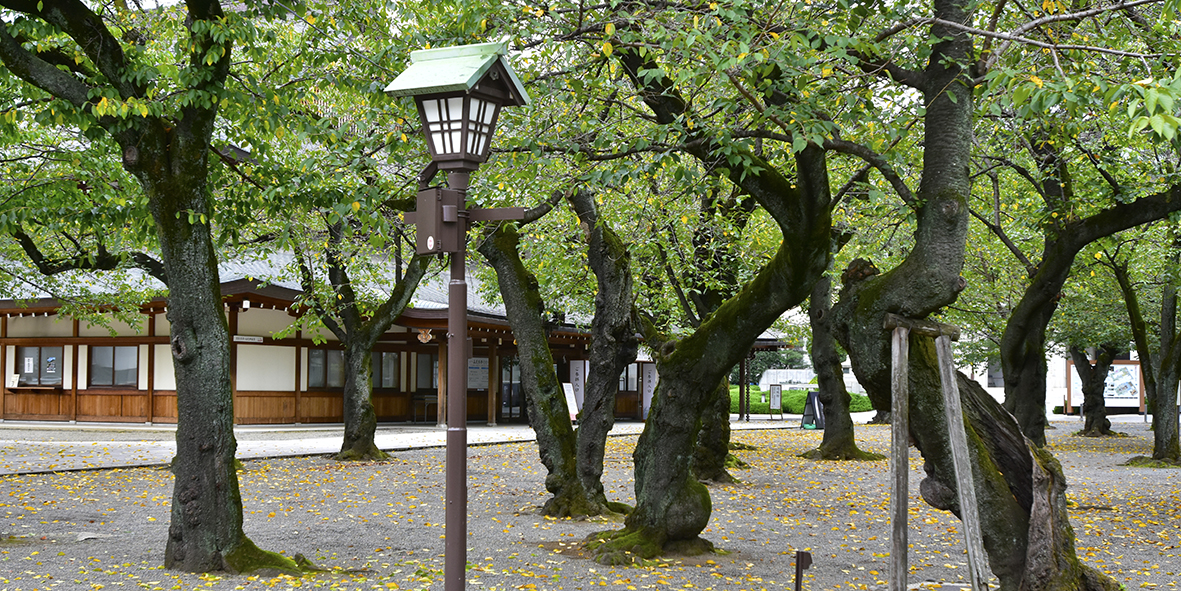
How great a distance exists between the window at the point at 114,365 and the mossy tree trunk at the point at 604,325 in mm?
18508

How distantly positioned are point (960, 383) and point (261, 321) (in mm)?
21535

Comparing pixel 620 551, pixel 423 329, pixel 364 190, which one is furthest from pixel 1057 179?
pixel 423 329

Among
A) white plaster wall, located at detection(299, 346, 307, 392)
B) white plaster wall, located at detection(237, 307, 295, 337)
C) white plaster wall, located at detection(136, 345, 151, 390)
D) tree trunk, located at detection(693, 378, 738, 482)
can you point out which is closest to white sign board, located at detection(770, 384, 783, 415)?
white plaster wall, located at detection(299, 346, 307, 392)

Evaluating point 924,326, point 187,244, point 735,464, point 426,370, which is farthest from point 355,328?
point 924,326

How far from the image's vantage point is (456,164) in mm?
5156

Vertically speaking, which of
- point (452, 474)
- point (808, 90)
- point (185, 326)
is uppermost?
point (808, 90)

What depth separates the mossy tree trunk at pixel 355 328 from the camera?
58.4ft

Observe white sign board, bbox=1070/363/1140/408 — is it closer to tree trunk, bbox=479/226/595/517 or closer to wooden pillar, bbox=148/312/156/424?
wooden pillar, bbox=148/312/156/424

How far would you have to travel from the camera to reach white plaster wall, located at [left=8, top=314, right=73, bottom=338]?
2725 cm

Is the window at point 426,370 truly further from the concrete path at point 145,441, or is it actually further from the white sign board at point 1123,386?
the white sign board at point 1123,386

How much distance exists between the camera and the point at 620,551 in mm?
8836

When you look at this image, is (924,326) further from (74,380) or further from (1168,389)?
(74,380)

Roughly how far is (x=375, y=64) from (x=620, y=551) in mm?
4698

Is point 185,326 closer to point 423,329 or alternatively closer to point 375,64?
point 375,64
